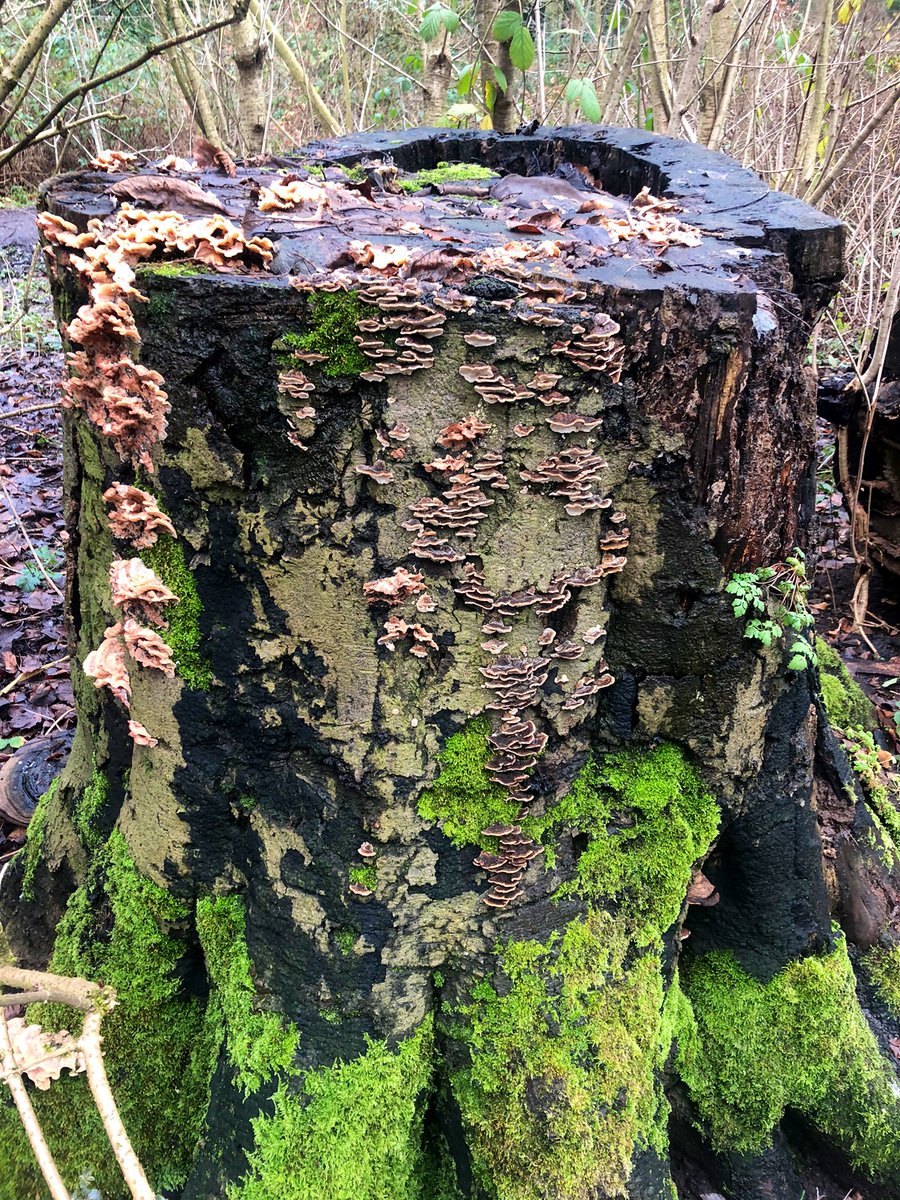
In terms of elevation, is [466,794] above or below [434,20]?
below

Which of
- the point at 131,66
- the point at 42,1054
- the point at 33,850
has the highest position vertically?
the point at 131,66

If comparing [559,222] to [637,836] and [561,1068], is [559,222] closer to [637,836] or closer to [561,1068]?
[637,836]

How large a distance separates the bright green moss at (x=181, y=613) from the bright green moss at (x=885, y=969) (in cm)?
280

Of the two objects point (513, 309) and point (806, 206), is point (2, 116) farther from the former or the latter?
point (806, 206)

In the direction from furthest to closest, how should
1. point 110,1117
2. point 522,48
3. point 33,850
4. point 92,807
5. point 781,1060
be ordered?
1. point 522,48
2. point 33,850
3. point 781,1060
4. point 92,807
5. point 110,1117

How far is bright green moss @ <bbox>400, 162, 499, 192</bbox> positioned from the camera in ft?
11.2

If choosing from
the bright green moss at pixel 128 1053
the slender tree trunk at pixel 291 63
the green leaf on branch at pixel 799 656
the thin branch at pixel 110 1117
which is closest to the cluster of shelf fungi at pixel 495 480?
the green leaf on branch at pixel 799 656

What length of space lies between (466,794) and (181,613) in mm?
932

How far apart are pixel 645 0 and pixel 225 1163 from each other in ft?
23.2

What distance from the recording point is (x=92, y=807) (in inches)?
109

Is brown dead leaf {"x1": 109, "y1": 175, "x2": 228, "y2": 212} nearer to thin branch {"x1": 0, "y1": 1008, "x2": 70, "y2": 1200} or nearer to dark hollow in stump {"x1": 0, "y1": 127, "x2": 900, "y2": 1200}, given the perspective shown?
dark hollow in stump {"x1": 0, "y1": 127, "x2": 900, "y2": 1200}

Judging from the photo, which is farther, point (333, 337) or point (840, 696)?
point (840, 696)

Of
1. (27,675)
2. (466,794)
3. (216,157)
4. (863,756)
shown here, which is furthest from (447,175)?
(27,675)

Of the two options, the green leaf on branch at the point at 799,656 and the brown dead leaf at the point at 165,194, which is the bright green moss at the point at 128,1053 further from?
the green leaf on branch at the point at 799,656
